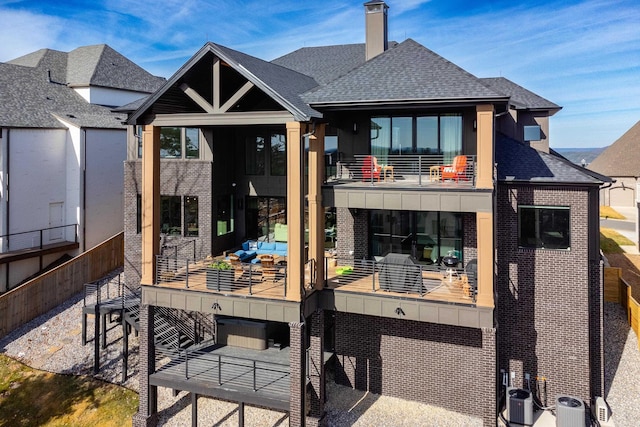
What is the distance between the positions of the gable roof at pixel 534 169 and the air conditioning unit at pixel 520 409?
20.3 feet

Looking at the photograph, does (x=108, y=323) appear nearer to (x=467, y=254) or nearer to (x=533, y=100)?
(x=467, y=254)

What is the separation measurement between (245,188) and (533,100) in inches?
460

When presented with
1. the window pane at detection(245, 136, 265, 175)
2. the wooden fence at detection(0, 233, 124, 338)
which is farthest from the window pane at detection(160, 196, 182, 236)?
the wooden fence at detection(0, 233, 124, 338)

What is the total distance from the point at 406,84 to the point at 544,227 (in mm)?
5938

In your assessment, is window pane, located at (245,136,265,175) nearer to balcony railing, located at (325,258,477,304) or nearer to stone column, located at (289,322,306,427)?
balcony railing, located at (325,258,477,304)

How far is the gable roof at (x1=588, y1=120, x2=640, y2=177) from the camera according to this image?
37.1m

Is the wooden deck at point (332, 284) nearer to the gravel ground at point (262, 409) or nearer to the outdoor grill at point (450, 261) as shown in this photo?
the outdoor grill at point (450, 261)

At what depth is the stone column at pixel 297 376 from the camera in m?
11.5

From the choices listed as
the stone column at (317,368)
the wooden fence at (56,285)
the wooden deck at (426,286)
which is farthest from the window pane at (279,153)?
the wooden fence at (56,285)

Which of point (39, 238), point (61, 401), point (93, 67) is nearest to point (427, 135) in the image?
point (61, 401)

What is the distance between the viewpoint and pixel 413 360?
537 inches

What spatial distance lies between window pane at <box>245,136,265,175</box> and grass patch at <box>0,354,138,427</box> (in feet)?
30.4

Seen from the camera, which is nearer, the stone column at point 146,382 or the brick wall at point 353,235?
the stone column at point 146,382

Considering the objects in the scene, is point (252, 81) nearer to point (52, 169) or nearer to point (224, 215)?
point (224, 215)
